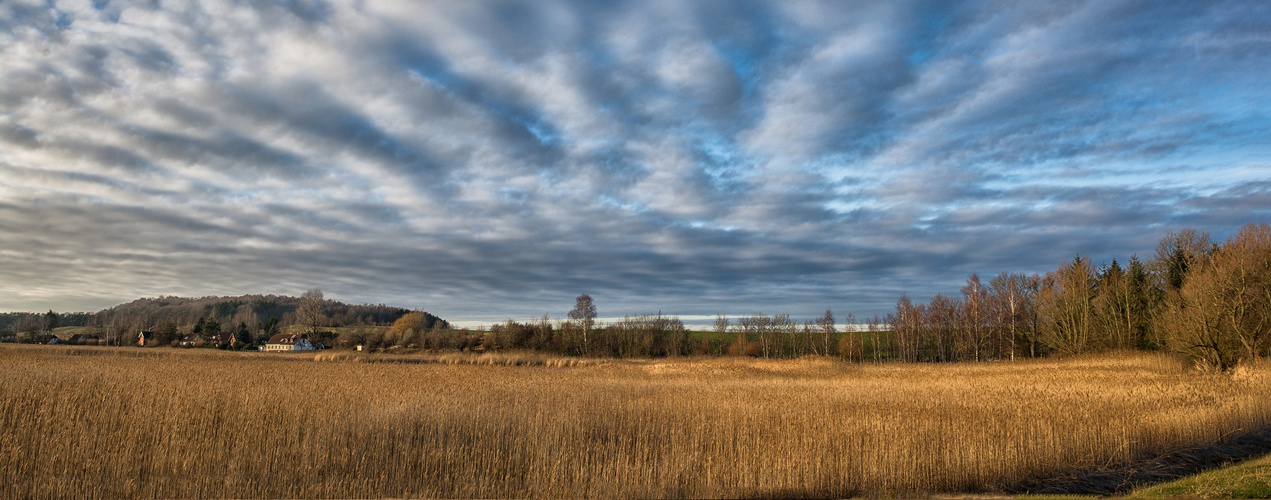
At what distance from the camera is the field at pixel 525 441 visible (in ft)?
31.1

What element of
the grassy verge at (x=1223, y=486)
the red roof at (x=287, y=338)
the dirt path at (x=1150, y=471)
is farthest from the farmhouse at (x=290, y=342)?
the grassy verge at (x=1223, y=486)

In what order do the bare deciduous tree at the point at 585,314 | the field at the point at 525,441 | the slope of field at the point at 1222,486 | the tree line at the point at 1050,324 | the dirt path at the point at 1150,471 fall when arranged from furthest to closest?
the bare deciduous tree at the point at 585,314, the tree line at the point at 1050,324, the dirt path at the point at 1150,471, the field at the point at 525,441, the slope of field at the point at 1222,486

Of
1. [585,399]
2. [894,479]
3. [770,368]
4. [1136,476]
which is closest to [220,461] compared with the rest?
[585,399]

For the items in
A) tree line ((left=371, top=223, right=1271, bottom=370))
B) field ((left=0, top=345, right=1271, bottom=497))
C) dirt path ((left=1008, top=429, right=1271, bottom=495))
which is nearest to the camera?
field ((left=0, top=345, right=1271, bottom=497))

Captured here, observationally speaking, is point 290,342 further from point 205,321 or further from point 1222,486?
point 1222,486

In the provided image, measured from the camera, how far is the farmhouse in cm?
8906

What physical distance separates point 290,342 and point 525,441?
94450mm

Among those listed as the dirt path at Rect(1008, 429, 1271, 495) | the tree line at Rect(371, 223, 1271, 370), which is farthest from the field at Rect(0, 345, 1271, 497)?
the tree line at Rect(371, 223, 1271, 370)

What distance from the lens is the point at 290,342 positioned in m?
90.9

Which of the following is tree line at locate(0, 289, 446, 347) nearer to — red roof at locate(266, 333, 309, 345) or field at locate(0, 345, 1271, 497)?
red roof at locate(266, 333, 309, 345)

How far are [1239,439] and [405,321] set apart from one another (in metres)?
89.7

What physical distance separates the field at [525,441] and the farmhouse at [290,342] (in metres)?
81.4

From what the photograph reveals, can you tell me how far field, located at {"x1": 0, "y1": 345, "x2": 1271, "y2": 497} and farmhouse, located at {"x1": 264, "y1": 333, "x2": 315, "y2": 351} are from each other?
81358mm

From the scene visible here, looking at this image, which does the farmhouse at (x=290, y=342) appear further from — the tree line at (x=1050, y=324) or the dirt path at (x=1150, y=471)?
the dirt path at (x=1150, y=471)
